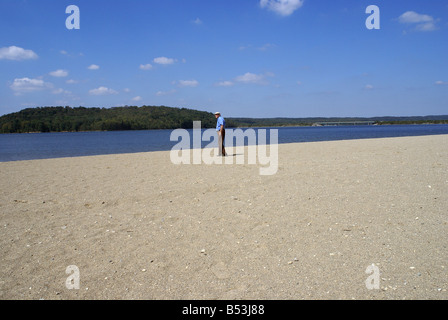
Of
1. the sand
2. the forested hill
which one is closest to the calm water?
the sand

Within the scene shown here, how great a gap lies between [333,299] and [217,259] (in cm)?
144

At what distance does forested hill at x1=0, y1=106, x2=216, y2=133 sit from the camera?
100 meters

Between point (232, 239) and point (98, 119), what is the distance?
122293 millimetres

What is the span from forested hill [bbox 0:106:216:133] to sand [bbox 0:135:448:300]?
10688 cm

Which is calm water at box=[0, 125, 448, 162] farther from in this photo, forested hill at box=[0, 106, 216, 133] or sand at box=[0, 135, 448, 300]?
forested hill at box=[0, 106, 216, 133]

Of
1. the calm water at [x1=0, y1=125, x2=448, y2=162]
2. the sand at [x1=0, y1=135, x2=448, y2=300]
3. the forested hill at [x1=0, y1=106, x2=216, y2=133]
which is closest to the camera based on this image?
the sand at [x1=0, y1=135, x2=448, y2=300]

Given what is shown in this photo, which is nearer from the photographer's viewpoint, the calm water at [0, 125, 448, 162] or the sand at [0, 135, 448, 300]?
the sand at [0, 135, 448, 300]

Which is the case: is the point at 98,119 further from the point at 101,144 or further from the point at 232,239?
the point at 232,239

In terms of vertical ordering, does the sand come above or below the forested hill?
below

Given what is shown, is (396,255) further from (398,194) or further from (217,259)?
(398,194)

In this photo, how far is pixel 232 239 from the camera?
4422 mm

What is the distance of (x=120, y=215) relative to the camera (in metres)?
5.66

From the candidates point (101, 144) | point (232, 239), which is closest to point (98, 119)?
point (101, 144)

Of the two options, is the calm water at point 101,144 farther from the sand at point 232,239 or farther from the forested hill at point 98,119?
the forested hill at point 98,119
